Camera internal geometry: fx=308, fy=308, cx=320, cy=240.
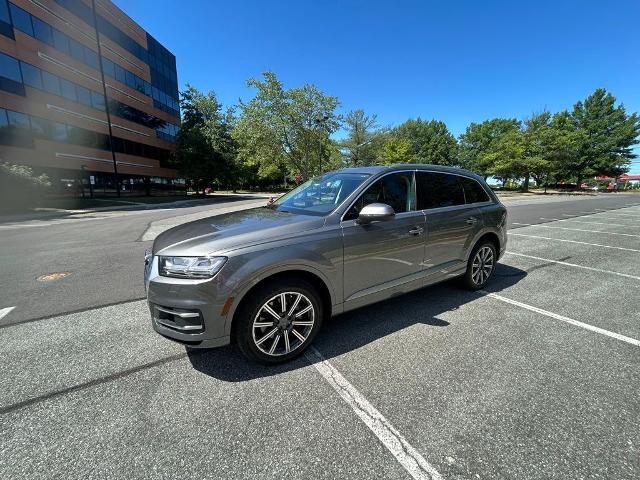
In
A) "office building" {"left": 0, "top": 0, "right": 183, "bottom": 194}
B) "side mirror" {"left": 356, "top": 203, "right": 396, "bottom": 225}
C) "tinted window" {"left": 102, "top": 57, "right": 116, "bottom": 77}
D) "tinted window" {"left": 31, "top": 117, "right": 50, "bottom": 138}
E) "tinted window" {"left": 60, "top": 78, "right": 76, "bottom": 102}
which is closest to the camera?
"side mirror" {"left": 356, "top": 203, "right": 396, "bottom": 225}

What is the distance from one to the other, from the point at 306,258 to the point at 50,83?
113 ft

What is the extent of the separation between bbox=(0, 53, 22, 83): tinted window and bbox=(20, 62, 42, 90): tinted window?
35 centimetres

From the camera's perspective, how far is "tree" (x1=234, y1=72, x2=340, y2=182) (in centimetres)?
3812

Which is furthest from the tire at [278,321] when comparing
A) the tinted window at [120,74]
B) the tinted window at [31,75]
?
the tinted window at [120,74]

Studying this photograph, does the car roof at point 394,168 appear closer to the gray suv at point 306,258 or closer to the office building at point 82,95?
the gray suv at point 306,258

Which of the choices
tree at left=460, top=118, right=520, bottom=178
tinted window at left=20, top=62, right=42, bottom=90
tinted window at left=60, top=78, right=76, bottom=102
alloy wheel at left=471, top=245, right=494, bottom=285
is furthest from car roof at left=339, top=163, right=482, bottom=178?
tree at left=460, top=118, right=520, bottom=178

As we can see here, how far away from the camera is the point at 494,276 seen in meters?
5.52

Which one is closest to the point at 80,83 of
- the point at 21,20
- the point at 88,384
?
the point at 21,20

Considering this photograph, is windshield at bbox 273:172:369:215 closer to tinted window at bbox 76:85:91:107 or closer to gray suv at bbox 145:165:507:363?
gray suv at bbox 145:165:507:363

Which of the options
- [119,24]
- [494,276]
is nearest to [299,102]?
[119,24]

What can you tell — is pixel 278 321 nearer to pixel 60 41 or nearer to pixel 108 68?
pixel 60 41

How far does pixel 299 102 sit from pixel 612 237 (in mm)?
35137

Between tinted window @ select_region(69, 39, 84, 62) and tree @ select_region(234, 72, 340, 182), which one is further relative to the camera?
tree @ select_region(234, 72, 340, 182)

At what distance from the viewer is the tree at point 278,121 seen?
38.1 m
